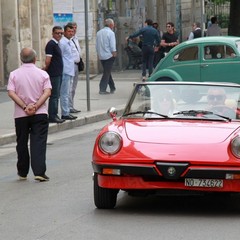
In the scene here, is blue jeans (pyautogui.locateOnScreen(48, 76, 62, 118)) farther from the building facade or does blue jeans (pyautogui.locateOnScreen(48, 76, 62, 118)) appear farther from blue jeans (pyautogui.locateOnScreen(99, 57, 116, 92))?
blue jeans (pyautogui.locateOnScreen(99, 57, 116, 92))

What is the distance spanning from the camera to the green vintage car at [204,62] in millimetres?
22250

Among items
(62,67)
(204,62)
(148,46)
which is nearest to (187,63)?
(204,62)

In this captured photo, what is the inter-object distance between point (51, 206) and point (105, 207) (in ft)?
2.30

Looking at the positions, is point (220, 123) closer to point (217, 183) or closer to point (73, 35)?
point (217, 183)

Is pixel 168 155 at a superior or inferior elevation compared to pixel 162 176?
superior

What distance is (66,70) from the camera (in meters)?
20.0

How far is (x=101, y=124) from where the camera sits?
2066 cm

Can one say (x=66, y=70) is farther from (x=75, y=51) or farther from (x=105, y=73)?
(x=105, y=73)

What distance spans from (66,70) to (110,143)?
10.4 meters

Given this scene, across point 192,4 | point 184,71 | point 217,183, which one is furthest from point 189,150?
point 192,4

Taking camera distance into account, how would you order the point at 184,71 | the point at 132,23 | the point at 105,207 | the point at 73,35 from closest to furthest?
the point at 105,207
the point at 73,35
the point at 184,71
the point at 132,23

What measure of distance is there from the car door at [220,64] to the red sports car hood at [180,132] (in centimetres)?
1210

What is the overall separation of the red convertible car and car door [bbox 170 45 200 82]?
12234mm

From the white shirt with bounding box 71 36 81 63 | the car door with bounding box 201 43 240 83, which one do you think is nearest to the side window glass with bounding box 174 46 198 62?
the car door with bounding box 201 43 240 83
